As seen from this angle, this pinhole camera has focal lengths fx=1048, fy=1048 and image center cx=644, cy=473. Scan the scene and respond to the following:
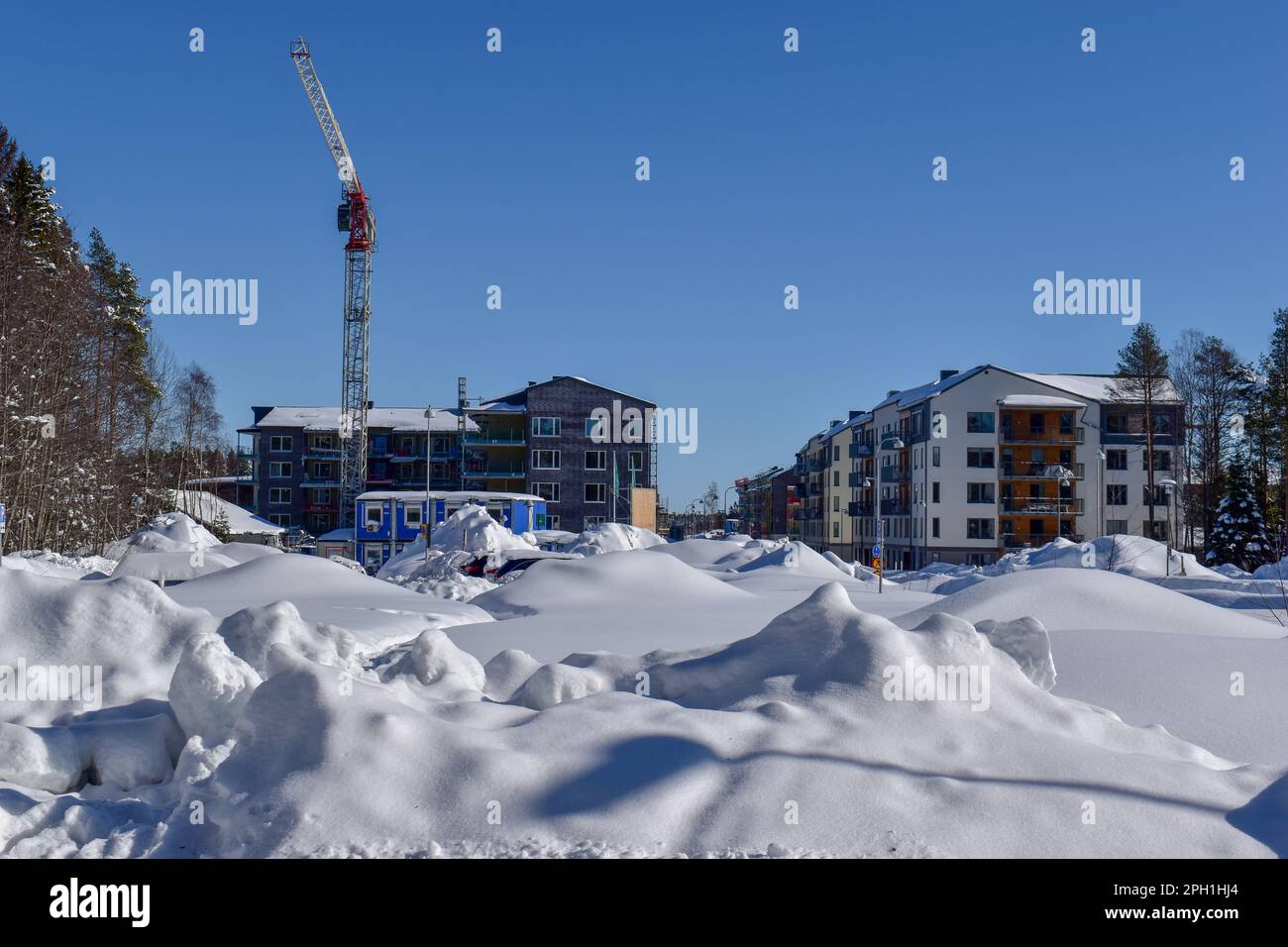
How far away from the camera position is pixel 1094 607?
1567 cm

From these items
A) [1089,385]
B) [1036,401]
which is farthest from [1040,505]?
[1089,385]

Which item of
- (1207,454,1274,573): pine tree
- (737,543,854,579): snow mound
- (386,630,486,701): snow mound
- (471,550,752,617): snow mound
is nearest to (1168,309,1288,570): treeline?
(1207,454,1274,573): pine tree

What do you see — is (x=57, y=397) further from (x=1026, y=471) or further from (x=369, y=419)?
(x=1026, y=471)

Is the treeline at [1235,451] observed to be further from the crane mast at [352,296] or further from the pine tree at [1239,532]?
the crane mast at [352,296]

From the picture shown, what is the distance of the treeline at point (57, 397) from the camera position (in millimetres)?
33500

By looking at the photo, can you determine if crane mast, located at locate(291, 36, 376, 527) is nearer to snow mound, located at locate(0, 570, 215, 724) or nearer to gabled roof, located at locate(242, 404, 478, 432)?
gabled roof, located at locate(242, 404, 478, 432)

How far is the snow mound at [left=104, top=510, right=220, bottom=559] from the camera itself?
36.1 metres

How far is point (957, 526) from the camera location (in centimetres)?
6444

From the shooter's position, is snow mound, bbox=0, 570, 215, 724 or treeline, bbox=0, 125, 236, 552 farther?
treeline, bbox=0, 125, 236, 552

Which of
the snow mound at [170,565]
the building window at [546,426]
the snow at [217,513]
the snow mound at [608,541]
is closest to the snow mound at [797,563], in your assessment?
the snow mound at [608,541]

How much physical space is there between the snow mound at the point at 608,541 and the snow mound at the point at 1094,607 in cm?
2656

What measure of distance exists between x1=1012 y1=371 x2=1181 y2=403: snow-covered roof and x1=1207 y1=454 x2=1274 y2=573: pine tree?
12200 millimetres
